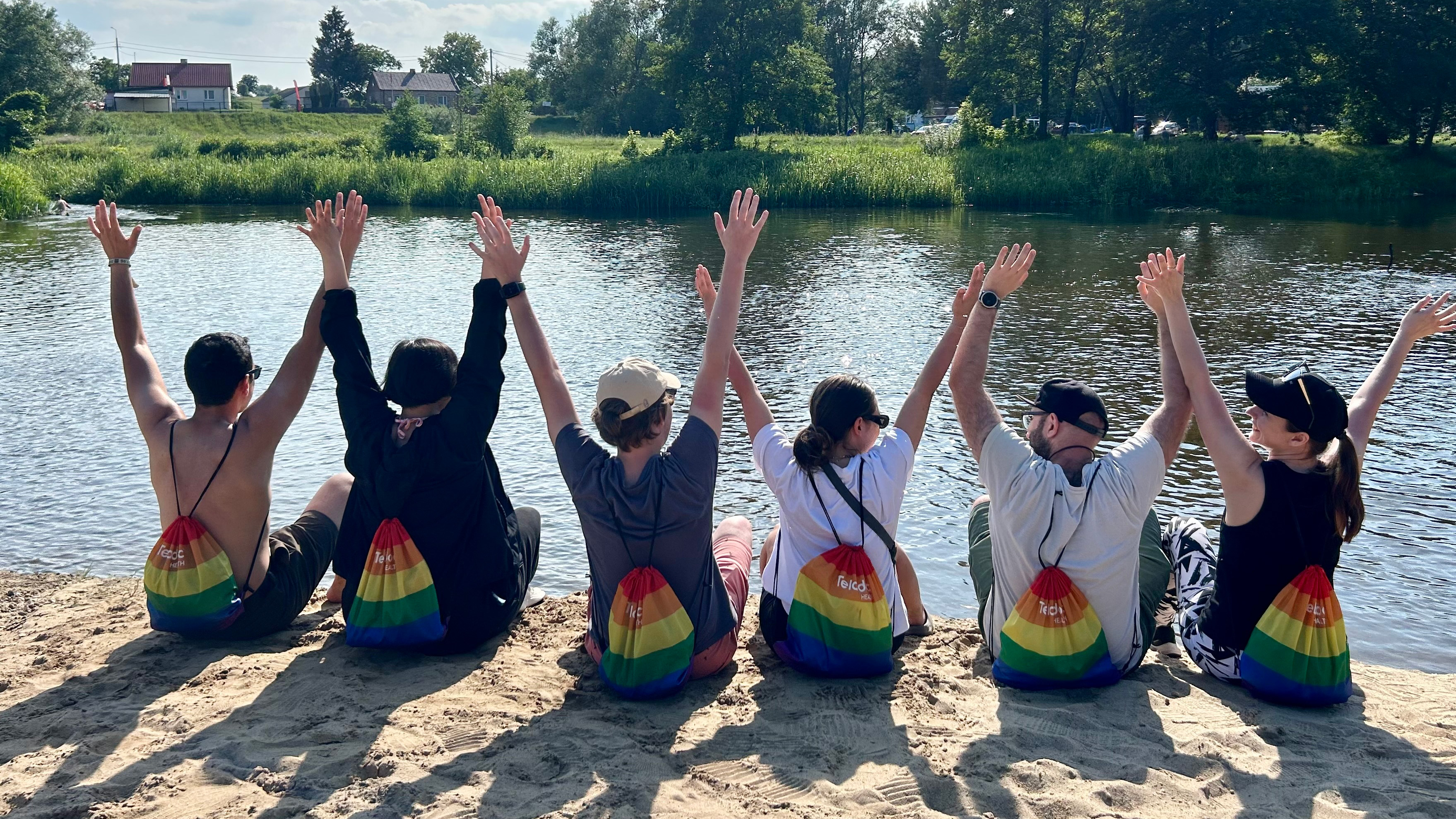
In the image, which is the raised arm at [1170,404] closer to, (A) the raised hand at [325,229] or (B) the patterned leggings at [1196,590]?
(B) the patterned leggings at [1196,590]

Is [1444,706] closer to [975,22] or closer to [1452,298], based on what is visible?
[1452,298]

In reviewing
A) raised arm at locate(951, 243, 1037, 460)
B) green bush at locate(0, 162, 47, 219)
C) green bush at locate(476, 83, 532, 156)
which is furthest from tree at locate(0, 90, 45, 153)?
raised arm at locate(951, 243, 1037, 460)

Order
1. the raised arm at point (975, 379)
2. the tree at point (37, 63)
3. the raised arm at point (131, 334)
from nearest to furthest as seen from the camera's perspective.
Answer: the raised arm at point (975, 379) < the raised arm at point (131, 334) < the tree at point (37, 63)

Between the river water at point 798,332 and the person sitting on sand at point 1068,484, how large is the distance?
2075mm

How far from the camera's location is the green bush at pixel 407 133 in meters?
45.3

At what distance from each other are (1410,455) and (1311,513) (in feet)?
19.8

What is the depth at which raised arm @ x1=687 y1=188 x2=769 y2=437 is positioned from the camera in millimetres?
3904

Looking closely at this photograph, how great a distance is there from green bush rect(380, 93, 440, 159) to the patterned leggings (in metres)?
43.7

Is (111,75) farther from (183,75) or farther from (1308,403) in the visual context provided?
(1308,403)

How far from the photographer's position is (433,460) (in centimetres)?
422

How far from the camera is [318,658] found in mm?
4551

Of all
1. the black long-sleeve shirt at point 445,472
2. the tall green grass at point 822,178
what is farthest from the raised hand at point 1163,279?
the tall green grass at point 822,178

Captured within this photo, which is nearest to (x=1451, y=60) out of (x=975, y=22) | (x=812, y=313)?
(x=975, y=22)

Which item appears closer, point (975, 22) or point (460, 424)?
point (460, 424)
